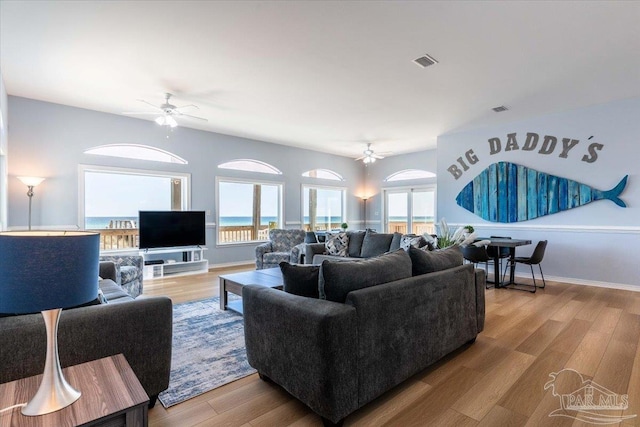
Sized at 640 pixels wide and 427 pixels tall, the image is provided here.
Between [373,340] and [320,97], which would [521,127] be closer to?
[320,97]

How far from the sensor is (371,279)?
200 cm

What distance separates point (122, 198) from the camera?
18.9ft

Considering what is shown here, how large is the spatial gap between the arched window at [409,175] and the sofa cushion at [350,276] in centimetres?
666

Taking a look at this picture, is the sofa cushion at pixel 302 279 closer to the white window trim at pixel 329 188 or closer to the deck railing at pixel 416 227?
the white window trim at pixel 329 188

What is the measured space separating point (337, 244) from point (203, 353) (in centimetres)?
334

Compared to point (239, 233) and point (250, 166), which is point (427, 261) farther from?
point (250, 166)

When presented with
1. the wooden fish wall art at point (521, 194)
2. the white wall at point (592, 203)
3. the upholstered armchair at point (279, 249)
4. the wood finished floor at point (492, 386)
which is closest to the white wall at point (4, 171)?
the upholstered armchair at point (279, 249)

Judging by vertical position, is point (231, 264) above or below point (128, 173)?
below

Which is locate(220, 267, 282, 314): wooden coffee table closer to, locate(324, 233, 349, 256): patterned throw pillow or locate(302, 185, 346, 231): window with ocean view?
locate(324, 233, 349, 256): patterned throw pillow

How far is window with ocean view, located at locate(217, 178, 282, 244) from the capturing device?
6938mm

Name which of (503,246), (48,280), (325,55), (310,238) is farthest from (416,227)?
(48,280)

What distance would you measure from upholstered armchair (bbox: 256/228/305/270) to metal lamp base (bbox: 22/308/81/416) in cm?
443

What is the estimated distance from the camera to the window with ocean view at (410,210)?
8328 millimetres

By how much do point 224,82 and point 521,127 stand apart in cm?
511
